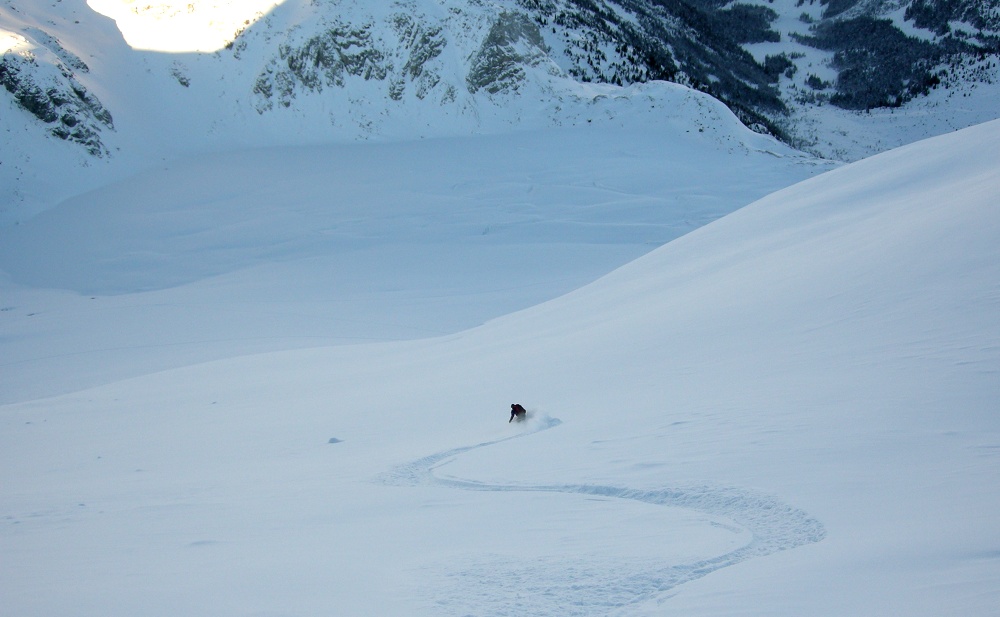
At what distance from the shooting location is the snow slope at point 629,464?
3.11m

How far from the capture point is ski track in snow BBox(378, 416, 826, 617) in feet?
9.88

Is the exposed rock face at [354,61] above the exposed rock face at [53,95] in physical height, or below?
above

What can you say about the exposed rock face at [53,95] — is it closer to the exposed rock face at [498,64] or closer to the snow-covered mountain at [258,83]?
the snow-covered mountain at [258,83]

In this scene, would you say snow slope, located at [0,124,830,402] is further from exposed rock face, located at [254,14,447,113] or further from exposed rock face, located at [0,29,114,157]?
exposed rock face, located at [254,14,447,113]

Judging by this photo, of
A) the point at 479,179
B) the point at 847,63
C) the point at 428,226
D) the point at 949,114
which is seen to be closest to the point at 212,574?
the point at 428,226

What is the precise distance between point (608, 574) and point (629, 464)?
1.57 m

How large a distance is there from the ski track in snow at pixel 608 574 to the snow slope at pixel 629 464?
0.04 feet

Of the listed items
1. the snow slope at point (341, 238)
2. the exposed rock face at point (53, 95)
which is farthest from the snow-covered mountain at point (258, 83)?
the snow slope at point (341, 238)

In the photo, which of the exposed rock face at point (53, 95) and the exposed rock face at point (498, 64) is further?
the exposed rock face at point (498, 64)

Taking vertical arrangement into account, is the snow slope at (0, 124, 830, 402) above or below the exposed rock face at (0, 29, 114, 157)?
below

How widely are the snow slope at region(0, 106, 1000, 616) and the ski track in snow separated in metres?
0.01

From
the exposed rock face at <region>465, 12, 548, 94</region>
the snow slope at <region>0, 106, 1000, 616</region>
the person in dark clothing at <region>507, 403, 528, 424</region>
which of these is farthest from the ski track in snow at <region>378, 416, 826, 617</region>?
the exposed rock face at <region>465, 12, 548, 94</region>

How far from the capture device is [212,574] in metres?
3.56

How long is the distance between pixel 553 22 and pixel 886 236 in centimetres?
3519
